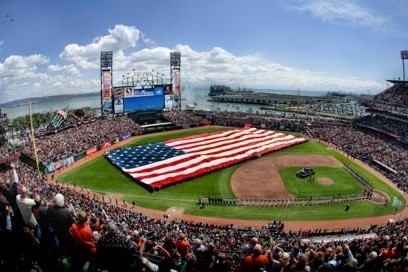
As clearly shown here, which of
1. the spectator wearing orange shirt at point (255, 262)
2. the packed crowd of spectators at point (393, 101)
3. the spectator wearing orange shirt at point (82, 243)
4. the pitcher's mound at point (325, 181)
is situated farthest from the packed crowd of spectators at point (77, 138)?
the packed crowd of spectators at point (393, 101)

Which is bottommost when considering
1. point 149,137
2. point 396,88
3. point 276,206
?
point 276,206

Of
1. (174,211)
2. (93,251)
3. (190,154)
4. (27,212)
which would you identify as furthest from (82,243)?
(190,154)

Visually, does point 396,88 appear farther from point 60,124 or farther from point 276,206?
point 60,124

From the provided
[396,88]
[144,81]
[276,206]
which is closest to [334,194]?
[276,206]

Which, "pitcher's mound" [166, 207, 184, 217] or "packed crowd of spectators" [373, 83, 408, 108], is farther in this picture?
"packed crowd of spectators" [373, 83, 408, 108]

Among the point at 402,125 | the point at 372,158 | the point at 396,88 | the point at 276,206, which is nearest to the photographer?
the point at 276,206

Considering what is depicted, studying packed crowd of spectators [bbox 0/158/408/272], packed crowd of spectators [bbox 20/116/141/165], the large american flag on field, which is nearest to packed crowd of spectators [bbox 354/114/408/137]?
the large american flag on field

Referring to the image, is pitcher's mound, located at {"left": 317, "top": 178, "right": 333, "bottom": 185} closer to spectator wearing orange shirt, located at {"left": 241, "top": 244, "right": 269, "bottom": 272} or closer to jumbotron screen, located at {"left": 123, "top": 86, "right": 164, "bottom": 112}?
spectator wearing orange shirt, located at {"left": 241, "top": 244, "right": 269, "bottom": 272}
